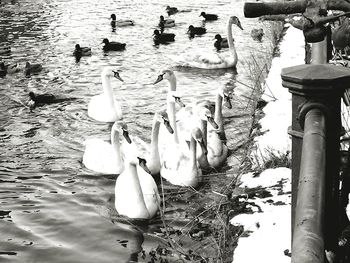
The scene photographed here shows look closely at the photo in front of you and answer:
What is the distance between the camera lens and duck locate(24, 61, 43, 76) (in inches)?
569

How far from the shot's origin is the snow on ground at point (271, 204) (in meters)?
3.67

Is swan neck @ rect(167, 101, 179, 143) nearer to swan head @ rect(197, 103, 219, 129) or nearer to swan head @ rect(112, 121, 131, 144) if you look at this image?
swan head @ rect(197, 103, 219, 129)

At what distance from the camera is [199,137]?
28.0 feet

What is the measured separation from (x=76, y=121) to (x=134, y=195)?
4190 millimetres

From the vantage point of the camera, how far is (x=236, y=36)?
61.5ft

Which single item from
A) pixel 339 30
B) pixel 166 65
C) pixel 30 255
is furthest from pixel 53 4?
pixel 339 30

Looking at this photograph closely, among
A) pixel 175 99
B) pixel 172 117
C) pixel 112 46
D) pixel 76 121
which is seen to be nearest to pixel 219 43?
pixel 112 46

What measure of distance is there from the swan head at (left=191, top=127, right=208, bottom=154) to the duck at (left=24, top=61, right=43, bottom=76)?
7036mm

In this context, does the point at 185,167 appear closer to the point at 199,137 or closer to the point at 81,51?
the point at 199,137

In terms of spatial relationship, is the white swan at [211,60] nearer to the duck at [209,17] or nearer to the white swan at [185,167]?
the duck at [209,17]

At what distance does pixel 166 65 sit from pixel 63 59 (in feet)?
8.91

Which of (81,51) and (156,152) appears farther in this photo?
(81,51)

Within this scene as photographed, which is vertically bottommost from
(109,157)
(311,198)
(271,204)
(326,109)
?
(109,157)

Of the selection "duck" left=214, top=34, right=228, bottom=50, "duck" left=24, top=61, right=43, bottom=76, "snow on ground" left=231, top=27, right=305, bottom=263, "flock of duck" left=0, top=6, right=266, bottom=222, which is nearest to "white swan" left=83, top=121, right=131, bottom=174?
"flock of duck" left=0, top=6, right=266, bottom=222
